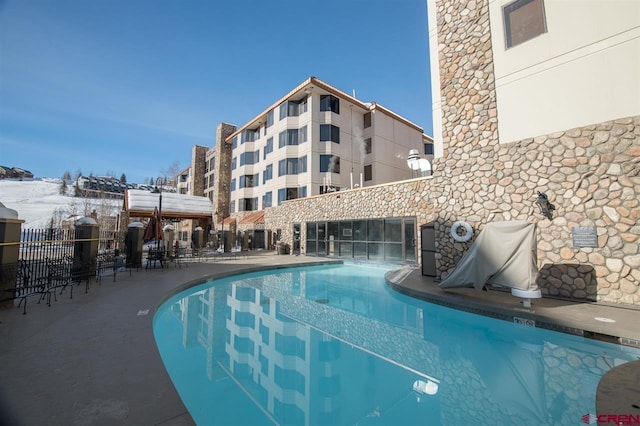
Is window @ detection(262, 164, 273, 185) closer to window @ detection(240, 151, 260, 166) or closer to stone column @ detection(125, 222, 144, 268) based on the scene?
window @ detection(240, 151, 260, 166)

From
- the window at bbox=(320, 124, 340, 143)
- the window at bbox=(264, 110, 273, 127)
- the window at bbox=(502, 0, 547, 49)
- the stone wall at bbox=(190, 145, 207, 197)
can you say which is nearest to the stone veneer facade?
the window at bbox=(502, 0, 547, 49)

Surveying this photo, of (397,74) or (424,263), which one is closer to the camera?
(424,263)

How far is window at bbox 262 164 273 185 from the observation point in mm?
26606

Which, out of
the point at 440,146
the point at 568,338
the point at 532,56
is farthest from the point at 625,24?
the point at 568,338

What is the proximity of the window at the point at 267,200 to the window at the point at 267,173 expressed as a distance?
1.48m

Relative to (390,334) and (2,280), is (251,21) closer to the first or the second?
(2,280)

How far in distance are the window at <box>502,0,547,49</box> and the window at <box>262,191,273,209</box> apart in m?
20.9

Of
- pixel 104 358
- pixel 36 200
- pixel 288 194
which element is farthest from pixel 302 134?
pixel 36 200

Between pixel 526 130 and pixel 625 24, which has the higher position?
pixel 625 24

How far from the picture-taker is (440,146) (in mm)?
10000

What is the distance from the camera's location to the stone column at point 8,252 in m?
5.77

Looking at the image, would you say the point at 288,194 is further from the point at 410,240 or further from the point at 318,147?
the point at 410,240

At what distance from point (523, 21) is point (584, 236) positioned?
6595 millimetres

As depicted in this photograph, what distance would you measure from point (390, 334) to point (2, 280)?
8.29 meters
